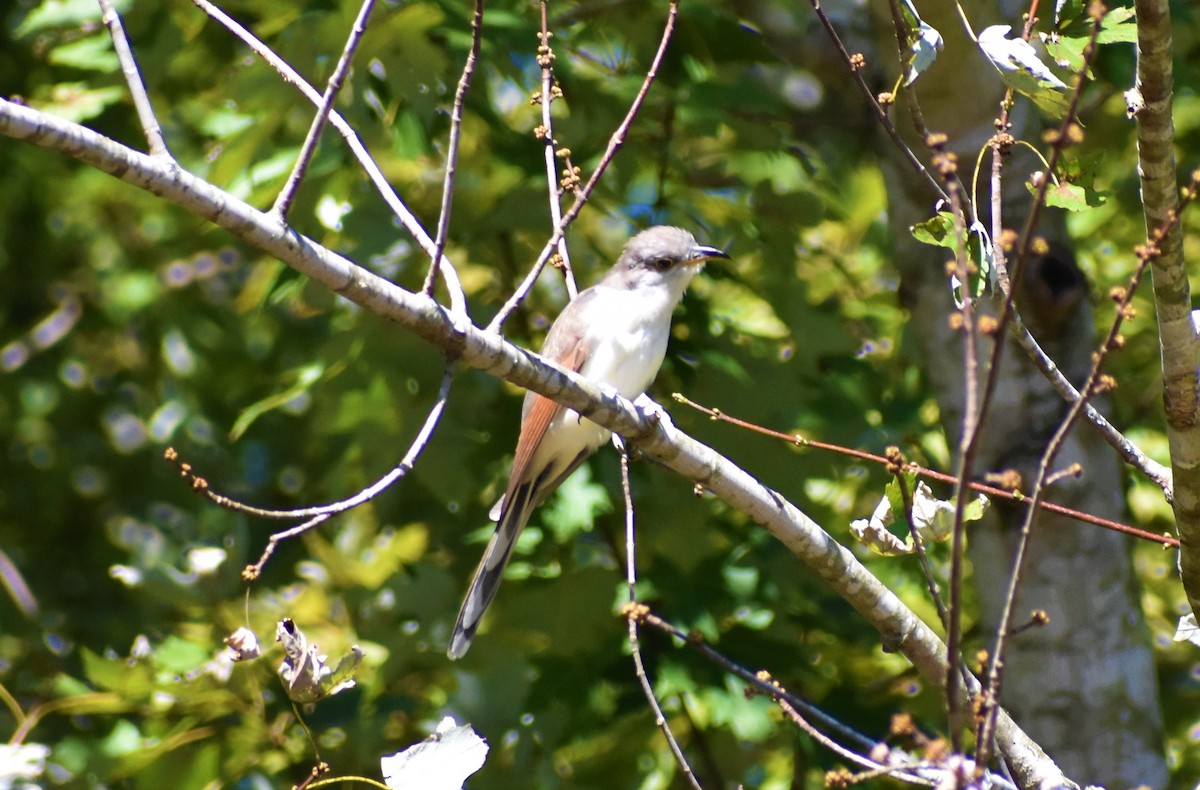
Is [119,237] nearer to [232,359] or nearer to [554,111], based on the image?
[232,359]

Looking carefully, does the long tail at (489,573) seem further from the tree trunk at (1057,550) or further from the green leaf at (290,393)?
the tree trunk at (1057,550)

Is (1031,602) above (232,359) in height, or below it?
above

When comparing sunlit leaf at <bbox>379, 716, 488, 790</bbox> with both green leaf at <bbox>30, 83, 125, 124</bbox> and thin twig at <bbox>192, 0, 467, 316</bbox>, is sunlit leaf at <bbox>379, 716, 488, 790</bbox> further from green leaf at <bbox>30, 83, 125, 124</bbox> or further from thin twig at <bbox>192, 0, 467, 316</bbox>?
green leaf at <bbox>30, 83, 125, 124</bbox>

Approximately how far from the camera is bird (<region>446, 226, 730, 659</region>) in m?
4.37

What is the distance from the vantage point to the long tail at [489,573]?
432 cm

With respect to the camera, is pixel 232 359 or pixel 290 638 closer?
pixel 290 638

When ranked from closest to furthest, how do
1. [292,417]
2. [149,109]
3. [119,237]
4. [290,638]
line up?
[149,109] → [290,638] → [292,417] → [119,237]

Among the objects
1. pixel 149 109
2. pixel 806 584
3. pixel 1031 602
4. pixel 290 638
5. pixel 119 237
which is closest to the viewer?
pixel 149 109

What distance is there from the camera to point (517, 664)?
4.64 meters

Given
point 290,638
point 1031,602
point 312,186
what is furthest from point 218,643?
point 1031,602

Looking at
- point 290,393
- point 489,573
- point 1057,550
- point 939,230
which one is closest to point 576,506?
point 489,573

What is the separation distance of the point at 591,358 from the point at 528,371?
218 cm

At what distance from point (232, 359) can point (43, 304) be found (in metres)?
1.52

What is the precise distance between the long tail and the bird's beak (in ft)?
3.46
